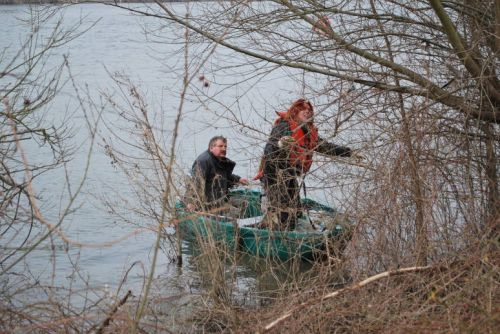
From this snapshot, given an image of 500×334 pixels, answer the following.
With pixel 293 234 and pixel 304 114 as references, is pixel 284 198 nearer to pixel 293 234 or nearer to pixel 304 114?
pixel 293 234

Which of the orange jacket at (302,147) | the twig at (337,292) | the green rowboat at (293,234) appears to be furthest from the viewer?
the orange jacket at (302,147)

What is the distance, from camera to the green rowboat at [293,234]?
6988 millimetres

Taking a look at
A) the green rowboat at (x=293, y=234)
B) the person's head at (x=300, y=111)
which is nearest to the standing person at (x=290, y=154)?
the person's head at (x=300, y=111)

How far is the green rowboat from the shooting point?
6988mm

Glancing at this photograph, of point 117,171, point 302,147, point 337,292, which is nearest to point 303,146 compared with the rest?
point 302,147

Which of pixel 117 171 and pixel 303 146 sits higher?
pixel 117 171

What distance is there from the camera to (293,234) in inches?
318

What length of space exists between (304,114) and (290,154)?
1.25 feet

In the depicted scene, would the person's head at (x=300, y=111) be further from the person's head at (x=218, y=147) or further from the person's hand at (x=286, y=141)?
the person's head at (x=218, y=147)

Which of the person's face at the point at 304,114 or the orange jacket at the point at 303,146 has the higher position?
the person's face at the point at 304,114

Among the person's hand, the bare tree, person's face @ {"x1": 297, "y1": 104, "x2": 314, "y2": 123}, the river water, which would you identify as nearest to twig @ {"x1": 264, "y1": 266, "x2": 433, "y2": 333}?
the river water

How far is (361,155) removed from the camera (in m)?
7.09

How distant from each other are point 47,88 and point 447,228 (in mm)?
3395

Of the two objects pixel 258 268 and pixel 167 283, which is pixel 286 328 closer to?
pixel 167 283
